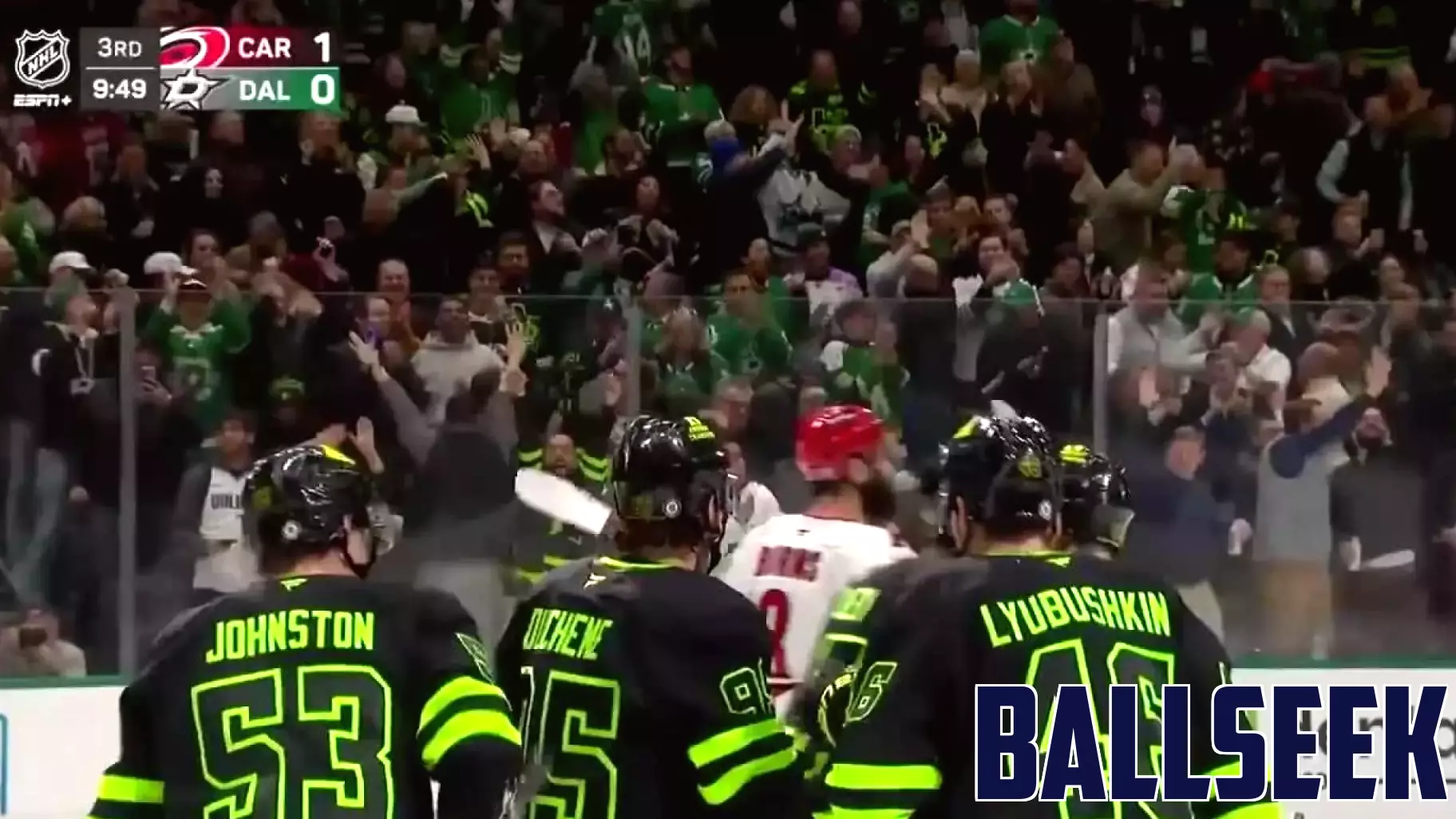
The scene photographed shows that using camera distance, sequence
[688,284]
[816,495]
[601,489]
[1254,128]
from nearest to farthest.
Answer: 1. [816,495]
2. [601,489]
3. [688,284]
4. [1254,128]

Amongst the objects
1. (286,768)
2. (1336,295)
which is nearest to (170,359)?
(286,768)

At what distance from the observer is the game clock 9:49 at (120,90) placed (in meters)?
9.63

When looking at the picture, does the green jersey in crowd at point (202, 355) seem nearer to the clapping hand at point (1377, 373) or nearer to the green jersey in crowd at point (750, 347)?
the green jersey in crowd at point (750, 347)

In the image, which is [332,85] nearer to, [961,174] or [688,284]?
[688,284]

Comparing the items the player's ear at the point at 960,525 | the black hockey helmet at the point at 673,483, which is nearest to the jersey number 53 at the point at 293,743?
the black hockey helmet at the point at 673,483

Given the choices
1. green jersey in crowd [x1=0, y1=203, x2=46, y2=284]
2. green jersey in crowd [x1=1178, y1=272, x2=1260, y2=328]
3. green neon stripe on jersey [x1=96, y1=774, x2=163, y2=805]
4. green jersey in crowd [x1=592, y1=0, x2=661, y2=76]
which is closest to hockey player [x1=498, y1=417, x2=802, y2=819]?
green neon stripe on jersey [x1=96, y1=774, x2=163, y2=805]

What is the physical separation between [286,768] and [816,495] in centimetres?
190

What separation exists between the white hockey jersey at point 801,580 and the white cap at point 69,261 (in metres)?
4.17

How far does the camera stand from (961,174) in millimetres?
9812

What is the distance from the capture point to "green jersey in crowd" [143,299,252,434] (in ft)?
22.4

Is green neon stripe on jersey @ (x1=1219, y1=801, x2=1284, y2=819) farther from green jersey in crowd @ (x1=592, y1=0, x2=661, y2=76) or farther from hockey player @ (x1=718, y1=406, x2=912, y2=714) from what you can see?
green jersey in crowd @ (x1=592, y1=0, x2=661, y2=76)

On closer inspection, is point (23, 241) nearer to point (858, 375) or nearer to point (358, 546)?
point (858, 375)

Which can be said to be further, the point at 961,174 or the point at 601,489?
the point at 961,174

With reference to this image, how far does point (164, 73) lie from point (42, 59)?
536mm
